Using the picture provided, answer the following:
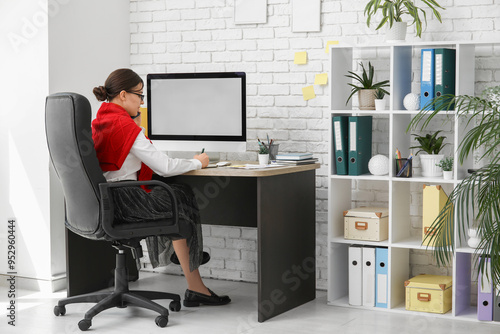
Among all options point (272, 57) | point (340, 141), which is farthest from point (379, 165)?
point (272, 57)

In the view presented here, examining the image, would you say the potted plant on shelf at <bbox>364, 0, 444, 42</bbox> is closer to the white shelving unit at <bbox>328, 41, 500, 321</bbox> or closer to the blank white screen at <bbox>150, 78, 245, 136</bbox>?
the white shelving unit at <bbox>328, 41, 500, 321</bbox>

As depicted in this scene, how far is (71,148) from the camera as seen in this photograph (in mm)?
3021

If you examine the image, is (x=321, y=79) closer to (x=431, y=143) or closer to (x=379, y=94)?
(x=379, y=94)

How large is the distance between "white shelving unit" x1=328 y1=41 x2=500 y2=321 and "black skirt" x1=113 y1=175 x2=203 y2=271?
2.32 ft

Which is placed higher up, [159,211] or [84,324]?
[159,211]

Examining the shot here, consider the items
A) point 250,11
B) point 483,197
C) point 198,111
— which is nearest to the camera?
point 483,197

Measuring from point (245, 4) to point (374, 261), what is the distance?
1.65 metres

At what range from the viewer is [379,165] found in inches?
139

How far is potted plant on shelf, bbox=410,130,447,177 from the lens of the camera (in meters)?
3.44

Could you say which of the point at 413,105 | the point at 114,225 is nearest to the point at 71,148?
the point at 114,225

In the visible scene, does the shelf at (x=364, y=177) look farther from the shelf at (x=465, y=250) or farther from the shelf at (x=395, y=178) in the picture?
the shelf at (x=465, y=250)

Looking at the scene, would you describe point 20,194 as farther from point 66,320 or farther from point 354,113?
point 354,113

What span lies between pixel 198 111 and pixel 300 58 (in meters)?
0.65

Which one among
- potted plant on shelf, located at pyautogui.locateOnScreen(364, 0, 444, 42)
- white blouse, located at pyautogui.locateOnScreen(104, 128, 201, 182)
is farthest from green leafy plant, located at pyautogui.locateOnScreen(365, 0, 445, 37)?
white blouse, located at pyautogui.locateOnScreen(104, 128, 201, 182)
